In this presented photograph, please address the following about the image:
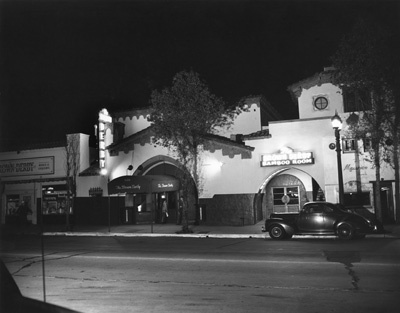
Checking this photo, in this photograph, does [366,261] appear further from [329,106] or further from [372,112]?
[329,106]

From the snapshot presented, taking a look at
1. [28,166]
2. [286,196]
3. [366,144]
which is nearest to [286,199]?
[286,196]

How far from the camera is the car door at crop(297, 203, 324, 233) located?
17.1 m

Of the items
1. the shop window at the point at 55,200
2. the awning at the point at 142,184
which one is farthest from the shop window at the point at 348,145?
the shop window at the point at 55,200

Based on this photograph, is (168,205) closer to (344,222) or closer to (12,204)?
(12,204)

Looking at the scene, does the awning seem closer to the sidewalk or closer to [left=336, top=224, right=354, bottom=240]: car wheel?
the sidewalk

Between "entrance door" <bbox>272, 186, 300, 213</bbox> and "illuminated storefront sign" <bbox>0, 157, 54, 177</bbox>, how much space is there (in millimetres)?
15073

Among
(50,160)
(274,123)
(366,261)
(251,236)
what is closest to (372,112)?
(274,123)

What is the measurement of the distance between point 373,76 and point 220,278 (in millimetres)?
13821

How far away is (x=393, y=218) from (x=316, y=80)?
27.9ft

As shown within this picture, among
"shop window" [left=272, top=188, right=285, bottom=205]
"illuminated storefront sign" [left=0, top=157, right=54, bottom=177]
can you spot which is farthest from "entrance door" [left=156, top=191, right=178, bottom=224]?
"illuminated storefront sign" [left=0, top=157, right=54, bottom=177]

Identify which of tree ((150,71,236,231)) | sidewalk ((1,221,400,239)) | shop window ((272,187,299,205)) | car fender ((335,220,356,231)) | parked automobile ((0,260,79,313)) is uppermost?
tree ((150,71,236,231))

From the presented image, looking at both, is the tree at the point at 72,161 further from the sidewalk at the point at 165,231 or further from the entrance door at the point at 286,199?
the entrance door at the point at 286,199

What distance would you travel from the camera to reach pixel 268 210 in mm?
26375

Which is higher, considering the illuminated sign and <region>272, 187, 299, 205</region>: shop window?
the illuminated sign
